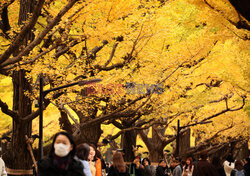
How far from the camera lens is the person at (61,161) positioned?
15.3ft

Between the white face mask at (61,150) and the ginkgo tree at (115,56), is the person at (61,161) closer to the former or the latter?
the white face mask at (61,150)

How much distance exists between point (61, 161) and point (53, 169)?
0.38 feet

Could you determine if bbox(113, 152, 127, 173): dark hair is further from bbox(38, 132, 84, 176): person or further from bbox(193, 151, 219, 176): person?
bbox(193, 151, 219, 176): person

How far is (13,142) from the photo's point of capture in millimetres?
14445

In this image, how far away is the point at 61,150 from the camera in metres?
4.68

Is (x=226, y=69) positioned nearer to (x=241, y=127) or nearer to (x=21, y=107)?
(x=21, y=107)

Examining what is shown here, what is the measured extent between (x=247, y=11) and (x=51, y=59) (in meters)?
7.16

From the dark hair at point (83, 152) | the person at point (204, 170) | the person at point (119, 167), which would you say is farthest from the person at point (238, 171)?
the dark hair at point (83, 152)

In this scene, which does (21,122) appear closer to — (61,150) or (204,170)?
(204,170)

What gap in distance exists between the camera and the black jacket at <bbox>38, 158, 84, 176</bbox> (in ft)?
15.3

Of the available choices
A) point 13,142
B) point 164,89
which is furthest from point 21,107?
point 164,89

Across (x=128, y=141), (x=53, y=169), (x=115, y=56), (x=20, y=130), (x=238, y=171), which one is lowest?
(x=238, y=171)

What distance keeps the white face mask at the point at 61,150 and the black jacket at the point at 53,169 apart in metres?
0.12

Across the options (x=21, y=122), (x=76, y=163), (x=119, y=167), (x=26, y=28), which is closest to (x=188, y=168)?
(x=21, y=122)
